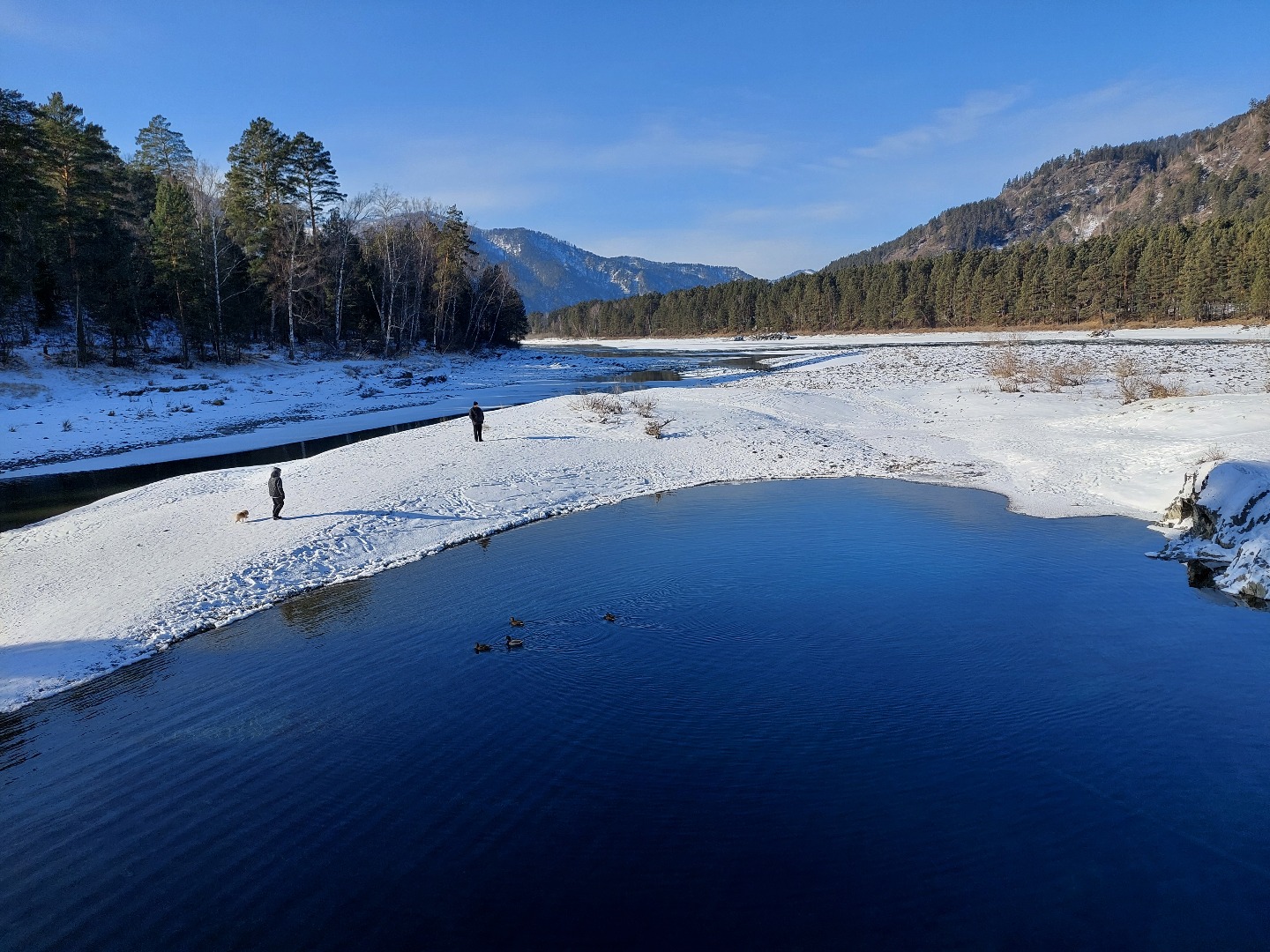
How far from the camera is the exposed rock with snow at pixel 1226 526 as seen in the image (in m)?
13.7

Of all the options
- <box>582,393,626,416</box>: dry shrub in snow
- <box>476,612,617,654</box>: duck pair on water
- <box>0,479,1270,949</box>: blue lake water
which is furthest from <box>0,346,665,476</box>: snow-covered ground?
<box>0,479,1270,949</box>: blue lake water

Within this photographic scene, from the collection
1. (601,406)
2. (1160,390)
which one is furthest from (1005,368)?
(601,406)

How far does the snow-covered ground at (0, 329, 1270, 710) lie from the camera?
13.8 metres

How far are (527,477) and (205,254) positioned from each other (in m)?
40.8

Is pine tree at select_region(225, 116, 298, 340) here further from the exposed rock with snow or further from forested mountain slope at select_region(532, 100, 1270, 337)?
forested mountain slope at select_region(532, 100, 1270, 337)

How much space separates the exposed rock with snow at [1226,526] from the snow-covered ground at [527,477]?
1.78m

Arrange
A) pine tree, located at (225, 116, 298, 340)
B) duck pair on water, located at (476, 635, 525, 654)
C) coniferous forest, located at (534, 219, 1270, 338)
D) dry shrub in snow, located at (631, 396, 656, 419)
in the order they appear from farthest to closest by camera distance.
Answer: coniferous forest, located at (534, 219, 1270, 338) < pine tree, located at (225, 116, 298, 340) < dry shrub in snow, located at (631, 396, 656, 419) < duck pair on water, located at (476, 635, 525, 654)

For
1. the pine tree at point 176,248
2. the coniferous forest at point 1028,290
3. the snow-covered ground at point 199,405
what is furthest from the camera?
→ the coniferous forest at point 1028,290

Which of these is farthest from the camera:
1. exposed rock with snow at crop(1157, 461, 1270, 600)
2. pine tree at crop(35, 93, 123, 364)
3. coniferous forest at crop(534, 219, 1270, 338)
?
coniferous forest at crop(534, 219, 1270, 338)

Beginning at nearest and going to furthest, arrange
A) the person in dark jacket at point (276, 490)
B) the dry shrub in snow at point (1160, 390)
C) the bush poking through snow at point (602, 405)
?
the person in dark jacket at point (276, 490) → the dry shrub in snow at point (1160, 390) → the bush poking through snow at point (602, 405)

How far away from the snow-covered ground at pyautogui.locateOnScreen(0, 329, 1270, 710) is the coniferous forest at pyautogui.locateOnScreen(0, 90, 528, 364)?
838cm

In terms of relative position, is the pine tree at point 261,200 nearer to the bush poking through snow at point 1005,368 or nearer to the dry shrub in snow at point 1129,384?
the bush poking through snow at point 1005,368

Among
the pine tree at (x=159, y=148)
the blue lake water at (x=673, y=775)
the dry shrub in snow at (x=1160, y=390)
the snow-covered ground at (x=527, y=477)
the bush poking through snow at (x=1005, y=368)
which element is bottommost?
the blue lake water at (x=673, y=775)

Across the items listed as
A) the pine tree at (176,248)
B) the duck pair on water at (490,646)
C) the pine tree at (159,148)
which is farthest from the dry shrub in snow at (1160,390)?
the pine tree at (159,148)
